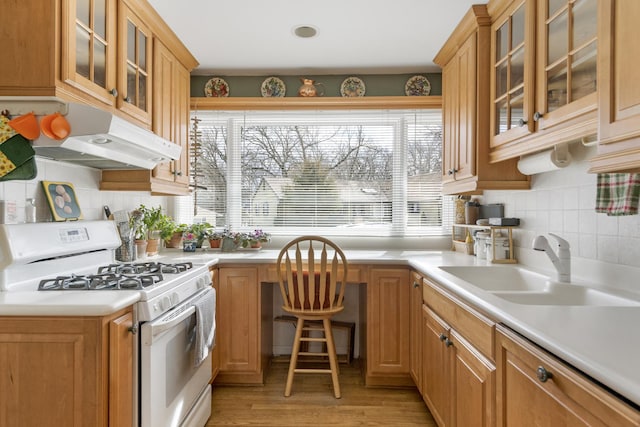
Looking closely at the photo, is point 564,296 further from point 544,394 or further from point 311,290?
point 311,290

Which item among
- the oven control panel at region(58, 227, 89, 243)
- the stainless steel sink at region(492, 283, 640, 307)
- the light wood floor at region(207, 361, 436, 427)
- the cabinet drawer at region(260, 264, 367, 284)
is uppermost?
the oven control panel at region(58, 227, 89, 243)

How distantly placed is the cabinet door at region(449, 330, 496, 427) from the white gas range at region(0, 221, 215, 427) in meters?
1.22

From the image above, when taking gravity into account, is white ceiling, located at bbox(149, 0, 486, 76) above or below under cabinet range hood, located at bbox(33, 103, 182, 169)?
above

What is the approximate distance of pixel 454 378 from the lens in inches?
69.5

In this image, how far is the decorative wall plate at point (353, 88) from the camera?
10.8 ft

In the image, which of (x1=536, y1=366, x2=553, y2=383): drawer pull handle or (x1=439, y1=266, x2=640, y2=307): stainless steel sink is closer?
(x1=536, y1=366, x2=553, y2=383): drawer pull handle

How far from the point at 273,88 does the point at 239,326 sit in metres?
1.94

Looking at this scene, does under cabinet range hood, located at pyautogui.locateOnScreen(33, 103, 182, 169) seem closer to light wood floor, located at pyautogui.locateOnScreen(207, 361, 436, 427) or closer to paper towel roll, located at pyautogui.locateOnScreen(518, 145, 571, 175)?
light wood floor, located at pyautogui.locateOnScreen(207, 361, 436, 427)

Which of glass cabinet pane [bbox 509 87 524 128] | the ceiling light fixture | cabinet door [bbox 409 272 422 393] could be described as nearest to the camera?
glass cabinet pane [bbox 509 87 524 128]

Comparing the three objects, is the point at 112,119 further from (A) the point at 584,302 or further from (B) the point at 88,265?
(A) the point at 584,302

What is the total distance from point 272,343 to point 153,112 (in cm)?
200

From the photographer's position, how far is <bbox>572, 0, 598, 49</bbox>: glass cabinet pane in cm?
137

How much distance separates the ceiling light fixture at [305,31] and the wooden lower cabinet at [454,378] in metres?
1.89

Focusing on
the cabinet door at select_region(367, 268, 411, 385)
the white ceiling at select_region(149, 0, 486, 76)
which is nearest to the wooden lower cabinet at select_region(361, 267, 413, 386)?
the cabinet door at select_region(367, 268, 411, 385)
